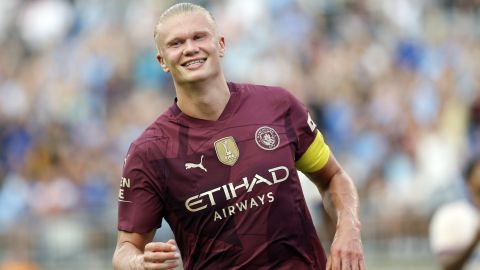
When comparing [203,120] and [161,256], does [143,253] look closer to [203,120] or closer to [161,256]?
[161,256]

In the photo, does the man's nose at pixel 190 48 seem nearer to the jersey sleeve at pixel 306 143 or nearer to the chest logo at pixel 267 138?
the chest logo at pixel 267 138

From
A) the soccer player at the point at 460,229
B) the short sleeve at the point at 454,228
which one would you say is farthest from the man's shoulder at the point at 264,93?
the short sleeve at the point at 454,228

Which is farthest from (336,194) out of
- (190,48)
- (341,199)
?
(190,48)

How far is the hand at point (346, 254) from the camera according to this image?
6.73m

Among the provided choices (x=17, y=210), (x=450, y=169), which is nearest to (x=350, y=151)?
(x=450, y=169)

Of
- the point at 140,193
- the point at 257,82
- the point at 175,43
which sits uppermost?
the point at 257,82

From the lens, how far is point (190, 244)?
6.98 m

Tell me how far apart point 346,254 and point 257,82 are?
9339 millimetres

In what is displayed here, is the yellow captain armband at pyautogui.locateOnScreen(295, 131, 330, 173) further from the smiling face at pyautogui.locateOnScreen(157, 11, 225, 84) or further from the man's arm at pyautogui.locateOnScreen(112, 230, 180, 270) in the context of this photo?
the man's arm at pyautogui.locateOnScreen(112, 230, 180, 270)

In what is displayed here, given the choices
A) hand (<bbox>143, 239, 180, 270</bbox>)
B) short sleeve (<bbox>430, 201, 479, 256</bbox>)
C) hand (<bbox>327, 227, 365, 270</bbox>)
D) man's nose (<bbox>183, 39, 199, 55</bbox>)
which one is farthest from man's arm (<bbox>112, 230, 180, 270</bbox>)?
short sleeve (<bbox>430, 201, 479, 256</bbox>)

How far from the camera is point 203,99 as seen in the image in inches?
277

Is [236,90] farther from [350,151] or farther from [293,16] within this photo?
[293,16]

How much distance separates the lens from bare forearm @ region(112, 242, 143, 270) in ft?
21.7

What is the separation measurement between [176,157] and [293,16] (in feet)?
33.8
